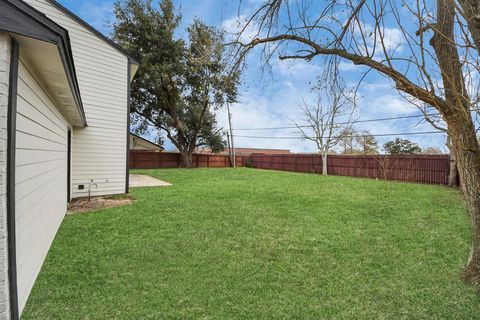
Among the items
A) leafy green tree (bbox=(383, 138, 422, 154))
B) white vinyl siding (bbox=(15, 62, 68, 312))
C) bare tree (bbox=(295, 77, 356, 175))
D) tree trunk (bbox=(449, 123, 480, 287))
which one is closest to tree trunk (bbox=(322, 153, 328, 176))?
bare tree (bbox=(295, 77, 356, 175))

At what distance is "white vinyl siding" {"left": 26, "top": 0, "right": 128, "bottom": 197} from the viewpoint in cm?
783

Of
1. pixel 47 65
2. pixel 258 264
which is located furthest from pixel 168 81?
pixel 47 65

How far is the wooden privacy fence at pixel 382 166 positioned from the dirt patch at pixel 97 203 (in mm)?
10054

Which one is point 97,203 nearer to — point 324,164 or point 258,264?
point 258,264

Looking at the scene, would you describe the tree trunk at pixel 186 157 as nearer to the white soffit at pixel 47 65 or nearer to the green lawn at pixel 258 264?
the green lawn at pixel 258 264

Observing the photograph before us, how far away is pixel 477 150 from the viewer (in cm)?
263

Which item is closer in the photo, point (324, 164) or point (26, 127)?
point (26, 127)

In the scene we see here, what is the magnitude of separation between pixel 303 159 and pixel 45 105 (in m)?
19.6

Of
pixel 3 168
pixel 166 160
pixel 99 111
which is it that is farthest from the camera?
pixel 166 160

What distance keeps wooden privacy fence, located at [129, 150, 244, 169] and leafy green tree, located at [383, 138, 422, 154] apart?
14627 mm

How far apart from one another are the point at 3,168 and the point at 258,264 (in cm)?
290

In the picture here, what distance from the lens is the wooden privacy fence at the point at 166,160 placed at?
2231 centimetres

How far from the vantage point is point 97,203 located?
24.6 feet

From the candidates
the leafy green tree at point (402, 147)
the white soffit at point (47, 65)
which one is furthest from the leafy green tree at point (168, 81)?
the leafy green tree at point (402, 147)
